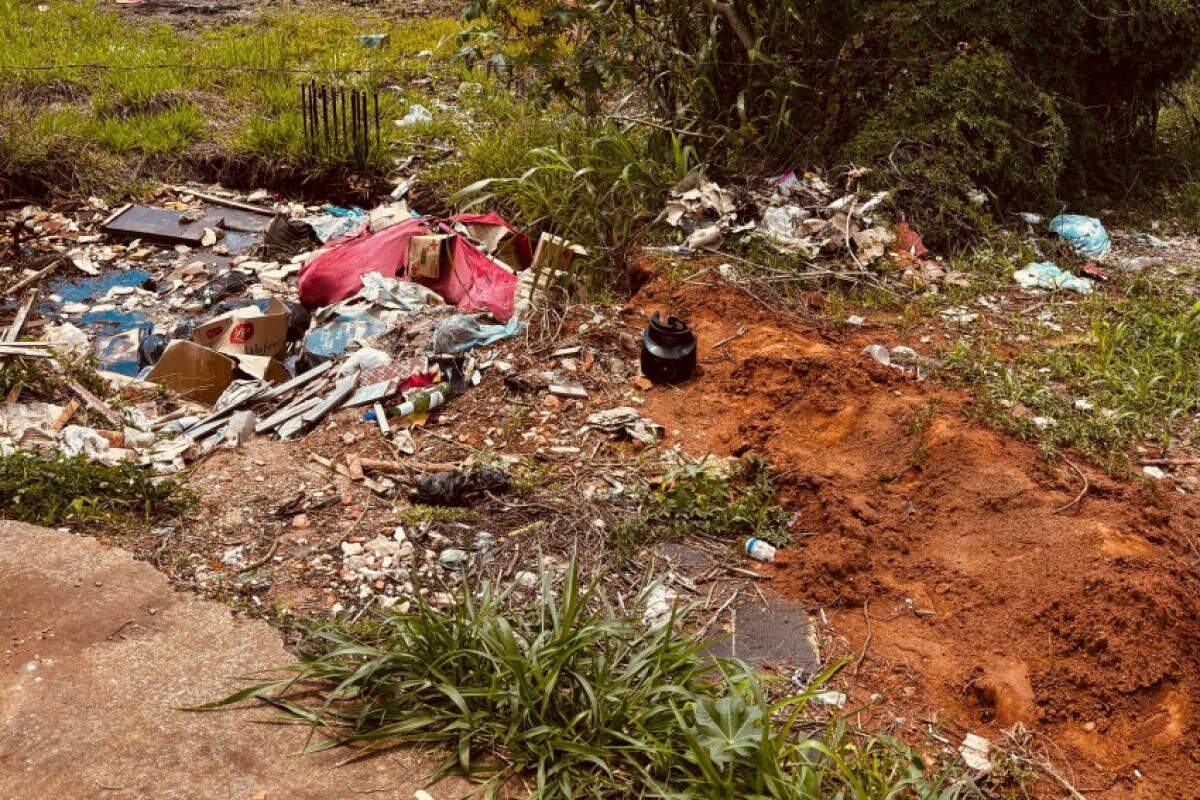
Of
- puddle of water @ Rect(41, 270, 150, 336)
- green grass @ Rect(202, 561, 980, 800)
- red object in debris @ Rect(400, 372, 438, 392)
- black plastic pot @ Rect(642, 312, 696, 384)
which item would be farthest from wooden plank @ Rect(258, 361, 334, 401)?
green grass @ Rect(202, 561, 980, 800)

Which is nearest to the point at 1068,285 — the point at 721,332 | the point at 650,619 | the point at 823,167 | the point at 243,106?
the point at 823,167

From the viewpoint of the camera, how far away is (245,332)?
5.27 meters

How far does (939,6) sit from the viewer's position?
204 inches

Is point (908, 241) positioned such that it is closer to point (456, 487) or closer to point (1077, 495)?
point (1077, 495)

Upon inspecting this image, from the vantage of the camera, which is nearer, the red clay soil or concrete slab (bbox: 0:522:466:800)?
concrete slab (bbox: 0:522:466:800)

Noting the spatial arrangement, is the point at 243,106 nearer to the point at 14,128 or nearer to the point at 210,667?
the point at 14,128

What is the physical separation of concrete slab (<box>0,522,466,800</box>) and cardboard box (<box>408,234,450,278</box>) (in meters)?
2.75

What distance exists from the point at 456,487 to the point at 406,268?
7.67 ft

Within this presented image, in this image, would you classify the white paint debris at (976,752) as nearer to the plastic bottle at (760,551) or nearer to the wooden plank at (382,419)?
the plastic bottle at (760,551)

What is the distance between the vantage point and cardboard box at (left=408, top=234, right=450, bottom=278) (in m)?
5.33

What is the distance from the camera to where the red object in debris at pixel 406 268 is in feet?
17.5

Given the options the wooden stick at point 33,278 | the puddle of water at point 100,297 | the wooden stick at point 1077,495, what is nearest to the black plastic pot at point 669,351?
the wooden stick at point 1077,495

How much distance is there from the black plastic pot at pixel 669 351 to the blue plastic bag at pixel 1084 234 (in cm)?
246

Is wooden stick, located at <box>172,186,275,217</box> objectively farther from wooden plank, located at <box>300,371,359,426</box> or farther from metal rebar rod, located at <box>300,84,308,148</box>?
wooden plank, located at <box>300,371,359,426</box>
